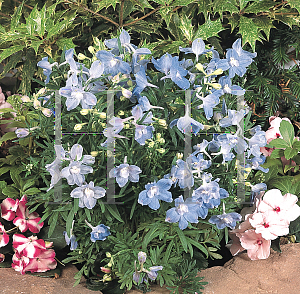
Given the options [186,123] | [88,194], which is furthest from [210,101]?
[88,194]

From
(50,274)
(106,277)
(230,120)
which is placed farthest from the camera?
(50,274)

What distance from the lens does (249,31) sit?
1439 mm

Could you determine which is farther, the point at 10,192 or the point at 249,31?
the point at 249,31

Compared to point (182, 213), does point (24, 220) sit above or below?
below

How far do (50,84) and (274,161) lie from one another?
3.31 feet

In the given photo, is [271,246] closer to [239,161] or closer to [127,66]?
[239,161]

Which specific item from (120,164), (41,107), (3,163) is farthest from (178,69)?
(3,163)

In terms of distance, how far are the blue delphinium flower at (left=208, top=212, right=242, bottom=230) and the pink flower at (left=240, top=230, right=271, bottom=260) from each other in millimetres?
184

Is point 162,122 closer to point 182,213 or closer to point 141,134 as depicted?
point 141,134

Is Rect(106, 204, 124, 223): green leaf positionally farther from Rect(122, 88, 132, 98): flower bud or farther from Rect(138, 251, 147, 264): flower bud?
Rect(122, 88, 132, 98): flower bud

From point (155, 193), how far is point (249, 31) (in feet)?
2.84

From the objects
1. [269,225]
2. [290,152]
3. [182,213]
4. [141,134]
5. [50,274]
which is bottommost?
[50,274]

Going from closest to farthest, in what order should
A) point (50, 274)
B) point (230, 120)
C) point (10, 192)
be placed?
1. point (230, 120)
2. point (50, 274)
3. point (10, 192)

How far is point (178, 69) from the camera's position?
931 millimetres
